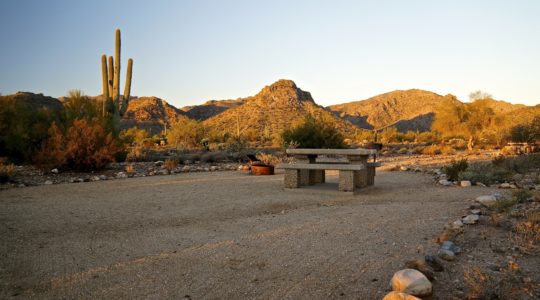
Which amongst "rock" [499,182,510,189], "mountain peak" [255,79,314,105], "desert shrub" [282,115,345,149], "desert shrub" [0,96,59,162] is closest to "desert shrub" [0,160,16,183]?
"desert shrub" [0,96,59,162]

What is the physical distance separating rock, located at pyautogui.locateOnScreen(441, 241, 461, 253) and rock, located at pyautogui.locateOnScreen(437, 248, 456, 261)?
17cm

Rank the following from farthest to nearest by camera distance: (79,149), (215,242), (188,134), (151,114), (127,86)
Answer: (151,114), (188,134), (127,86), (79,149), (215,242)

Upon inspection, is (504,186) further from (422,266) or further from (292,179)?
(422,266)

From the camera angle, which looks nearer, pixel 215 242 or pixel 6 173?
pixel 215 242

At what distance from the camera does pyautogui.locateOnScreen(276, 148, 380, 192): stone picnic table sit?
10.3 meters

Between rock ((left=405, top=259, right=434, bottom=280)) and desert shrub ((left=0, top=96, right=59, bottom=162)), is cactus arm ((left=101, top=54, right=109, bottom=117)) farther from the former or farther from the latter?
rock ((left=405, top=259, right=434, bottom=280))

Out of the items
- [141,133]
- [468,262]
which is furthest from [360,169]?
[141,133]

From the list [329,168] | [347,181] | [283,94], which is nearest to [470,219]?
[347,181]

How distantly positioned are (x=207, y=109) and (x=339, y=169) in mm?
63667

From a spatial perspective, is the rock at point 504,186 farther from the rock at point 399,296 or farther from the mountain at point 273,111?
the mountain at point 273,111

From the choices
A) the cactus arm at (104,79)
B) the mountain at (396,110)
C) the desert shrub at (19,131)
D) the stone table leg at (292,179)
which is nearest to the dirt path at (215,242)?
the stone table leg at (292,179)

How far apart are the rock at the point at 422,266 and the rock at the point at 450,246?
72cm

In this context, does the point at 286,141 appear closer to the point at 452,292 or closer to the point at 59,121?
the point at 59,121

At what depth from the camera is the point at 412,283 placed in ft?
12.4
